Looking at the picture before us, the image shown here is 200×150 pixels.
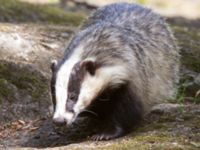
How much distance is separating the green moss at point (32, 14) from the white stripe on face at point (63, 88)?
15.7ft

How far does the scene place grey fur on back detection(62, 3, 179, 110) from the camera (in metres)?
6.34

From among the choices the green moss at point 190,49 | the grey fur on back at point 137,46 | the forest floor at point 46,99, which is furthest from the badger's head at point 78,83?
the green moss at point 190,49

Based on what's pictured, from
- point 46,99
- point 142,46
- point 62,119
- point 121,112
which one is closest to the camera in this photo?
point 62,119

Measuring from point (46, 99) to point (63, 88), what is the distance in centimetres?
209

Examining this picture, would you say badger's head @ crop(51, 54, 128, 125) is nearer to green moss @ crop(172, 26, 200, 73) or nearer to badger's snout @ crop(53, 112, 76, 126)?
badger's snout @ crop(53, 112, 76, 126)

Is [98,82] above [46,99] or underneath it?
above

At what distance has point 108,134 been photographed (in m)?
6.23

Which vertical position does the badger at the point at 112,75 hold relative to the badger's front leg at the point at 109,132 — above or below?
above

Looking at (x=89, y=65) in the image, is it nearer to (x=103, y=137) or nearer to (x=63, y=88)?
(x=63, y=88)

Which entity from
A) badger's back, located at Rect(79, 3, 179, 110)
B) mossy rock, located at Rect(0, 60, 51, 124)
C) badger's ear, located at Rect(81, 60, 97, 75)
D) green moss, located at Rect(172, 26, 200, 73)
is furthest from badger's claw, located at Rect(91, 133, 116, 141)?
green moss, located at Rect(172, 26, 200, 73)

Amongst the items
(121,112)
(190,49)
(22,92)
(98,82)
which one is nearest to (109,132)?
(121,112)

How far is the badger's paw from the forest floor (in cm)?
10

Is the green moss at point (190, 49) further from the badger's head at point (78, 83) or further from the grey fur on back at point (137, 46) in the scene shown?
the badger's head at point (78, 83)

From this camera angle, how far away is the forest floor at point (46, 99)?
19.1ft
